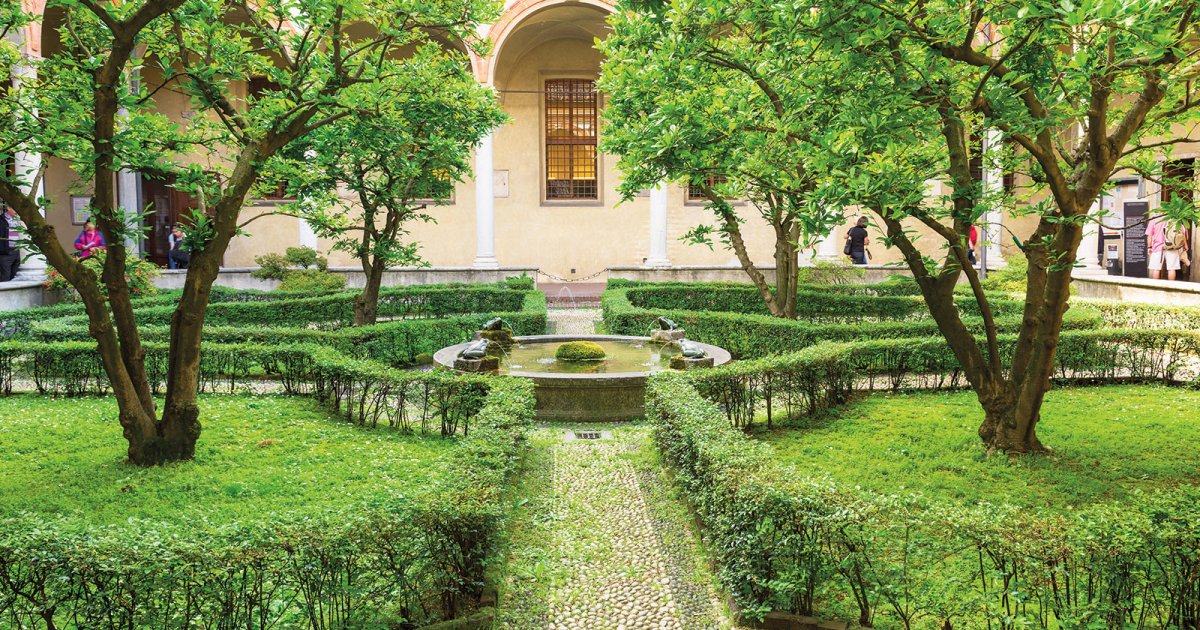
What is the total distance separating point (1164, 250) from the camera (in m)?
15.5

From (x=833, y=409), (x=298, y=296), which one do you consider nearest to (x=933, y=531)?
(x=833, y=409)

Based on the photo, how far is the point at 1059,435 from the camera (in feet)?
20.8

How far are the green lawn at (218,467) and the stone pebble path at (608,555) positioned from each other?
0.94 meters

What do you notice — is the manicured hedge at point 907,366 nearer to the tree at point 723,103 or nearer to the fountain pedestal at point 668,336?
the tree at point 723,103

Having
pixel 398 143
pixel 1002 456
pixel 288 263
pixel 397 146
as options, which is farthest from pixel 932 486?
pixel 288 263

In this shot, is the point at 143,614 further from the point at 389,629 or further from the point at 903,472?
the point at 903,472

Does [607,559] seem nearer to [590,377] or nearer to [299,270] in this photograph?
[590,377]

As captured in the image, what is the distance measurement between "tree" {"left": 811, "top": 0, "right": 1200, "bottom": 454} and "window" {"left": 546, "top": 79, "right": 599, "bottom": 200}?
18571 mm

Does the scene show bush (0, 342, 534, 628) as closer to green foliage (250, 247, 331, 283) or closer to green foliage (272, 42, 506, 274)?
green foliage (272, 42, 506, 274)

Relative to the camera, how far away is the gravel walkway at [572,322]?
527 inches

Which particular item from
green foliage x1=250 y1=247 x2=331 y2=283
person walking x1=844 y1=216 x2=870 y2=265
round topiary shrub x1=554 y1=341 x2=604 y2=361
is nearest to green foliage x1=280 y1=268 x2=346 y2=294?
green foliage x1=250 y1=247 x2=331 y2=283

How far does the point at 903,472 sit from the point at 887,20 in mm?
2933

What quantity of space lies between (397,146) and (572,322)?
599 centimetres

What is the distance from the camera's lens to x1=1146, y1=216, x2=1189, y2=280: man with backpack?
50.3 ft
